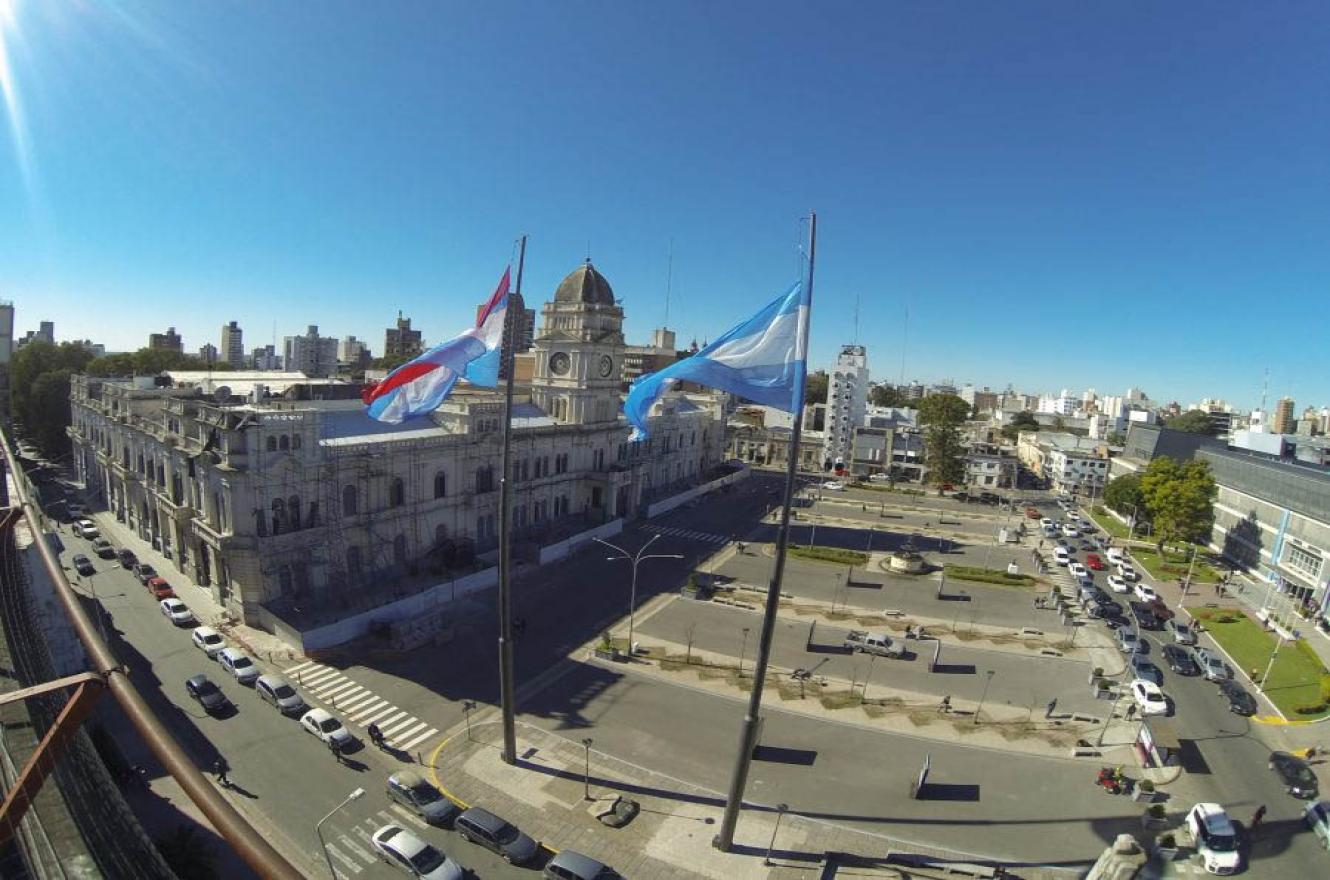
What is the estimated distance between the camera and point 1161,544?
229 feet

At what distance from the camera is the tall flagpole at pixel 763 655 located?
18.2 m

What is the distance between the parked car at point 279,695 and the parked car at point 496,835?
37.1ft

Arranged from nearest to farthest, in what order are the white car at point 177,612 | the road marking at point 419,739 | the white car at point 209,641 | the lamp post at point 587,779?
the lamp post at point 587,779, the road marking at point 419,739, the white car at point 209,641, the white car at point 177,612

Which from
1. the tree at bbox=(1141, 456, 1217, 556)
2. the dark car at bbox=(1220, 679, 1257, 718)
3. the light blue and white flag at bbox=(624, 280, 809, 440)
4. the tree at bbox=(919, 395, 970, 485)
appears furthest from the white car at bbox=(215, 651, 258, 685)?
the tree at bbox=(919, 395, 970, 485)

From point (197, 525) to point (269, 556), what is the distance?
20.5 feet

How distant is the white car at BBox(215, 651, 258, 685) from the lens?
3262 centimetres

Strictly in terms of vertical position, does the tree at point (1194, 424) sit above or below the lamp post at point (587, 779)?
above

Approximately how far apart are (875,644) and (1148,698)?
14.1m

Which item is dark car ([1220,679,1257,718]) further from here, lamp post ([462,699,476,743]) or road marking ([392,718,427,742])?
road marking ([392,718,427,742])

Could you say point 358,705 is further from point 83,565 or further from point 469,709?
point 83,565

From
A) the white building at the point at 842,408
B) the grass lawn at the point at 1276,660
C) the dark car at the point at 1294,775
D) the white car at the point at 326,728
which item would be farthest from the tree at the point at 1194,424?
the white car at the point at 326,728

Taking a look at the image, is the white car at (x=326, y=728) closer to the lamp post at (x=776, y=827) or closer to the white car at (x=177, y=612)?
the white car at (x=177, y=612)

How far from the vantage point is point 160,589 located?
42125 mm

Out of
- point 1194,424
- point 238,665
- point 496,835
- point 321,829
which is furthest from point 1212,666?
point 1194,424
